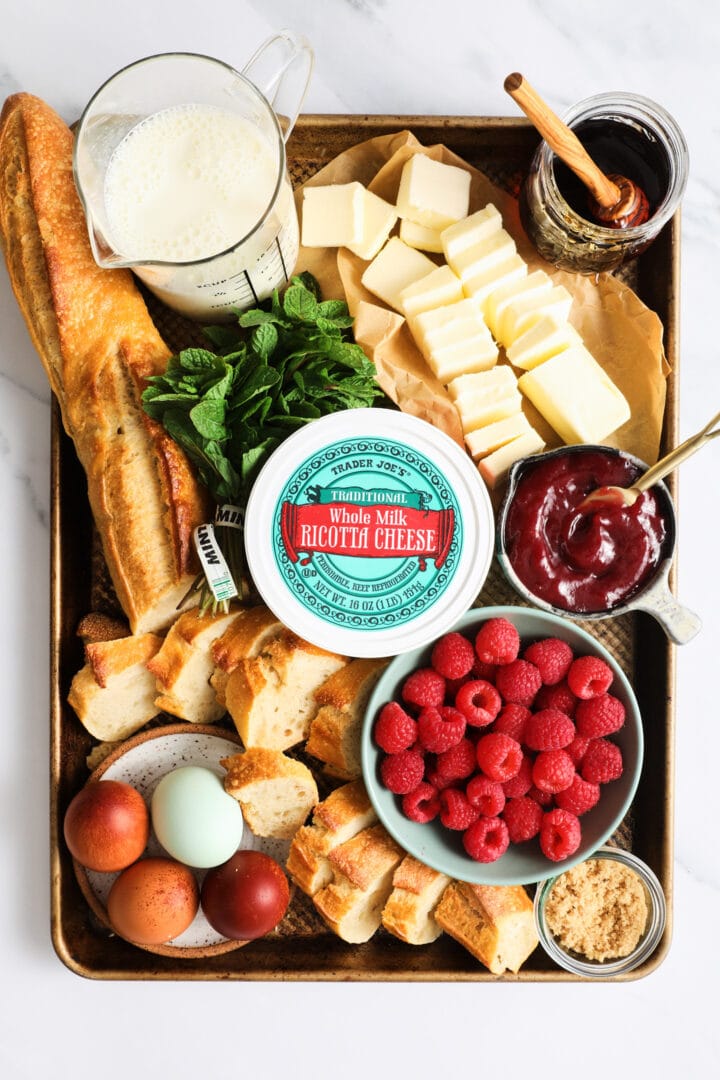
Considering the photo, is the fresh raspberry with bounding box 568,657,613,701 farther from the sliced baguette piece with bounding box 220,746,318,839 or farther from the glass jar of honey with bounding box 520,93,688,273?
the glass jar of honey with bounding box 520,93,688,273

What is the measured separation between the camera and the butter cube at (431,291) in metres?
1.66

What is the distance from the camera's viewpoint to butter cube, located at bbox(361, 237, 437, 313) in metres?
1.70

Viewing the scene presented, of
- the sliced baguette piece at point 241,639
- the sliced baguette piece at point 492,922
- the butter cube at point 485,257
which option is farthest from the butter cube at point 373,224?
the sliced baguette piece at point 492,922

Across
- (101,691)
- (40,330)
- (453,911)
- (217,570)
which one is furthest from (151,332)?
(453,911)

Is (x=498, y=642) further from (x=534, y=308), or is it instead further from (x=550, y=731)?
(x=534, y=308)

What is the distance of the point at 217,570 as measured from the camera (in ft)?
4.98

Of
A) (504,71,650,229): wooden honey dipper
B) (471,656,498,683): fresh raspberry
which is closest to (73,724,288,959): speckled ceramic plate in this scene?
(471,656,498,683): fresh raspberry

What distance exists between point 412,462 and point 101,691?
2.32 ft

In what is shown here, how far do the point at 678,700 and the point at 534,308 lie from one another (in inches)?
33.2

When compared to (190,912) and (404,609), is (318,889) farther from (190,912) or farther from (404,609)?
(404,609)

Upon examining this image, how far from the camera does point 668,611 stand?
1548 millimetres

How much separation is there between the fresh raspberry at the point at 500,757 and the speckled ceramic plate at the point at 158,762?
1.43ft

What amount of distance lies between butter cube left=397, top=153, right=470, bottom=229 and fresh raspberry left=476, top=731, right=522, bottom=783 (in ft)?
3.15

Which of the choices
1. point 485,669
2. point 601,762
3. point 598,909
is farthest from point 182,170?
point 598,909
